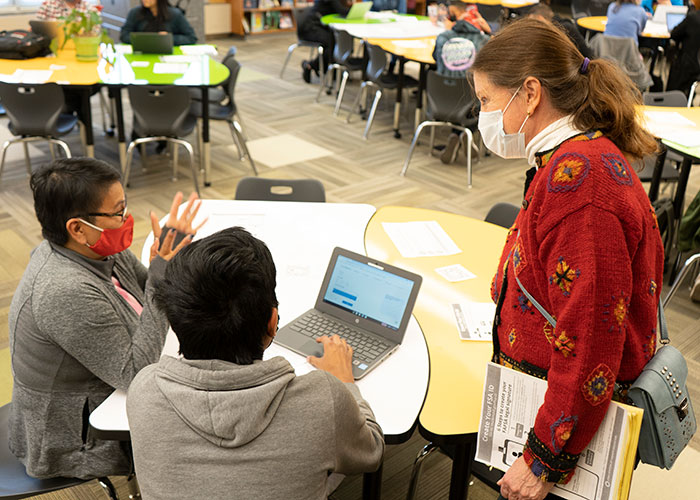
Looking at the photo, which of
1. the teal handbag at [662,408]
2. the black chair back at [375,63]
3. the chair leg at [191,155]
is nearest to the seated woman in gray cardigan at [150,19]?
the chair leg at [191,155]

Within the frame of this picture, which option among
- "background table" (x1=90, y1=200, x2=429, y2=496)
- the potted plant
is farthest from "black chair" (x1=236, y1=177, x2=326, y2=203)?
the potted plant

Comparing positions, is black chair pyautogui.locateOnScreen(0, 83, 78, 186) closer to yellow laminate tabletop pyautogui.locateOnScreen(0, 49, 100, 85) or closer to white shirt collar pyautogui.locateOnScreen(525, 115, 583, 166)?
yellow laminate tabletop pyautogui.locateOnScreen(0, 49, 100, 85)

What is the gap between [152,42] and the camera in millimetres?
5344

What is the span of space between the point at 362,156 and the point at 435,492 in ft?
12.3

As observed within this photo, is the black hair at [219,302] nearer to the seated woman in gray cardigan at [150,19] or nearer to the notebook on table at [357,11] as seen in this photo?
the seated woman in gray cardigan at [150,19]

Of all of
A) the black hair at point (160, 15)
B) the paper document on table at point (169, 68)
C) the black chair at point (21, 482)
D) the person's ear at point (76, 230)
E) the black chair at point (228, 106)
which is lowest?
the black chair at point (21, 482)

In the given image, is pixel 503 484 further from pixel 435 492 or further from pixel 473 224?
pixel 473 224

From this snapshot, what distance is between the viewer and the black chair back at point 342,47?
645 centimetres

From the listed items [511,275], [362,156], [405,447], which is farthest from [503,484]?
[362,156]

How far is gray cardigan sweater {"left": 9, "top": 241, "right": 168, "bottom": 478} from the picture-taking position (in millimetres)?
1704

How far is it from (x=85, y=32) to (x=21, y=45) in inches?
18.4

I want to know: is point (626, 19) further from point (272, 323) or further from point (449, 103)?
point (272, 323)

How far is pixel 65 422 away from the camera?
5.95ft

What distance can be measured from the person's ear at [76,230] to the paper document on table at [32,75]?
3117 millimetres
